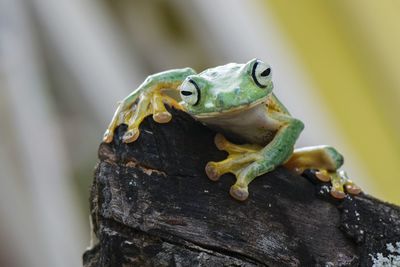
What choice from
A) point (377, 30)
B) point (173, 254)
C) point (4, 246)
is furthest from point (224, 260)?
point (4, 246)

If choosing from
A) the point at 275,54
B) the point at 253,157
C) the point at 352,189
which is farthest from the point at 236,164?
the point at 275,54

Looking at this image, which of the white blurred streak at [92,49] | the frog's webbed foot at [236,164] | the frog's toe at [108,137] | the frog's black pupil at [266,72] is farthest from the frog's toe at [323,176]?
the white blurred streak at [92,49]

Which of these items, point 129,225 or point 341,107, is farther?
point 341,107

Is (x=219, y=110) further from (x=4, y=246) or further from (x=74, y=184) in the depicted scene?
(x=4, y=246)

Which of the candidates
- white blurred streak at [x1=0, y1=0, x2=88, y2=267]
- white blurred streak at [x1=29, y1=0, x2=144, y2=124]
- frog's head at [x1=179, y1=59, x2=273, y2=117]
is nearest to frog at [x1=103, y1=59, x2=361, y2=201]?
frog's head at [x1=179, y1=59, x2=273, y2=117]

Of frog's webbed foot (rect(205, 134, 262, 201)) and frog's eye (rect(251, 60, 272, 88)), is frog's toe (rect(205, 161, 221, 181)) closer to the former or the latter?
frog's webbed foot (rect(205, 134, 262, 201))

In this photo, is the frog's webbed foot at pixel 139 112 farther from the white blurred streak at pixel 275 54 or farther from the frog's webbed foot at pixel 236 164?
the white blurred streak at pixel 275 54
